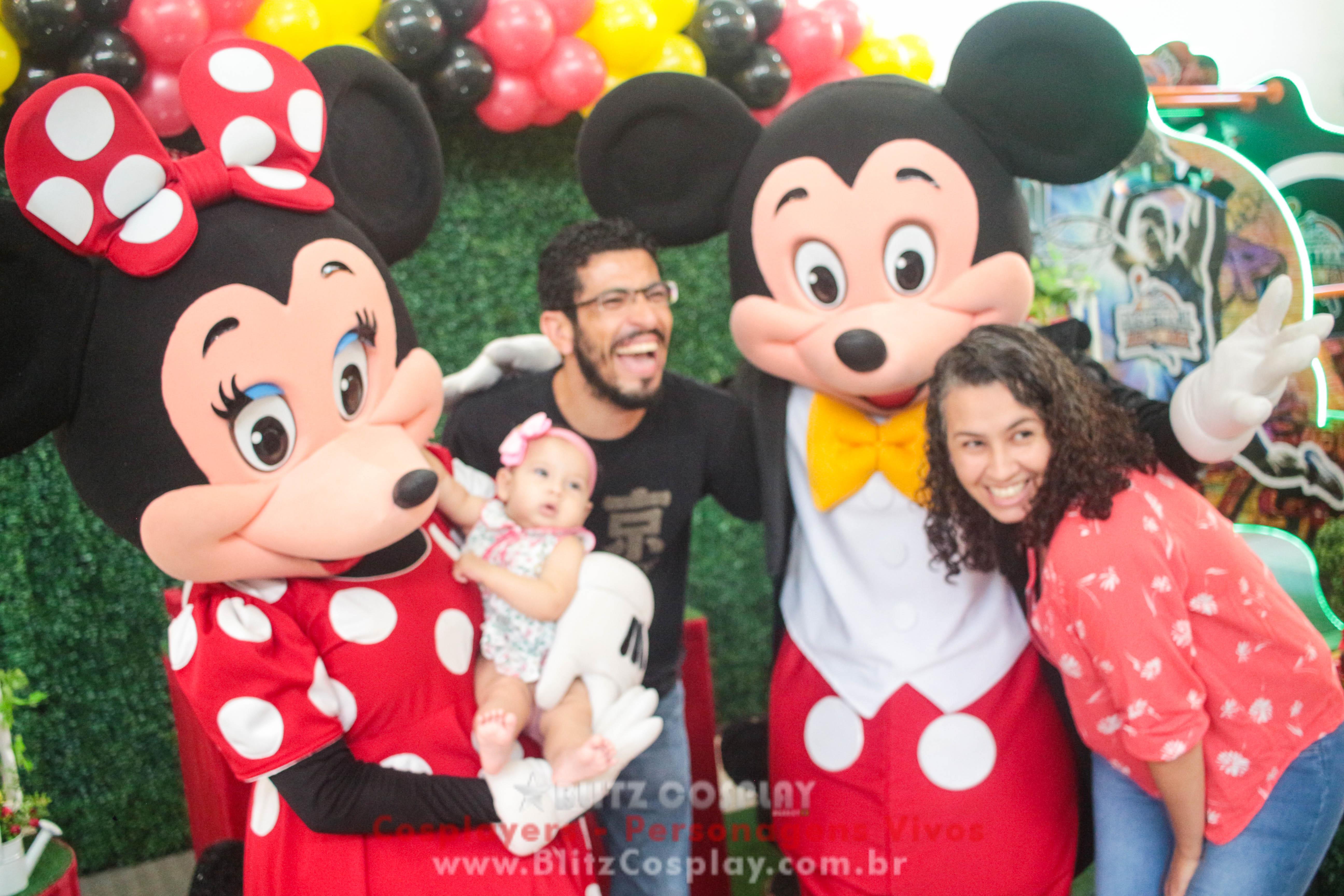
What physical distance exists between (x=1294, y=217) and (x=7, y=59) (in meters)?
3.23

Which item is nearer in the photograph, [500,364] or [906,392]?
[906,392]

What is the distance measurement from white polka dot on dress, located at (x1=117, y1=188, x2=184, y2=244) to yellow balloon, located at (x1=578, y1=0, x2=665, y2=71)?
168 centimetres

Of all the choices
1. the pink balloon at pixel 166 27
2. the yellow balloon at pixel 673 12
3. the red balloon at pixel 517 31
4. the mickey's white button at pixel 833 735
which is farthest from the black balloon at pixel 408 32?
the mickey's white button at pixel 833 735

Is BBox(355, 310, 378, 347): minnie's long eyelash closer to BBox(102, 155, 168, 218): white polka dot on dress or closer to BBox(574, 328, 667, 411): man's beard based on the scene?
BBox(102, 155, 168, 218): white polka dot on dress

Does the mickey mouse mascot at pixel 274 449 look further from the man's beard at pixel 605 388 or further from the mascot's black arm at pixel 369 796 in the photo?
the man's beard at pixel 605 388

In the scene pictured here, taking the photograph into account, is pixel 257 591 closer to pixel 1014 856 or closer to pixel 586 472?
pixel 586 472

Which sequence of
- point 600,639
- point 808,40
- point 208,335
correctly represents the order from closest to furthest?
1. point 208,335
2. point 600,639
3. point 808,40

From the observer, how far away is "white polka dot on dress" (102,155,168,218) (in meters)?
1.21

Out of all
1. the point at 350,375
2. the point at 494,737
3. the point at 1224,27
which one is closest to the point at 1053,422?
the point at 494,737

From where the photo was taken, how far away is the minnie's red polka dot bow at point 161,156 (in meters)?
1.16

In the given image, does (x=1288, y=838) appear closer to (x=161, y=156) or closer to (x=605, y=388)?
(x=605, y=388)

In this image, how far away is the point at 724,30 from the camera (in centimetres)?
277

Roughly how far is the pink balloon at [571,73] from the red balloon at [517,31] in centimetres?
7

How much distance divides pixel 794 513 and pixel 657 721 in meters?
0.61
